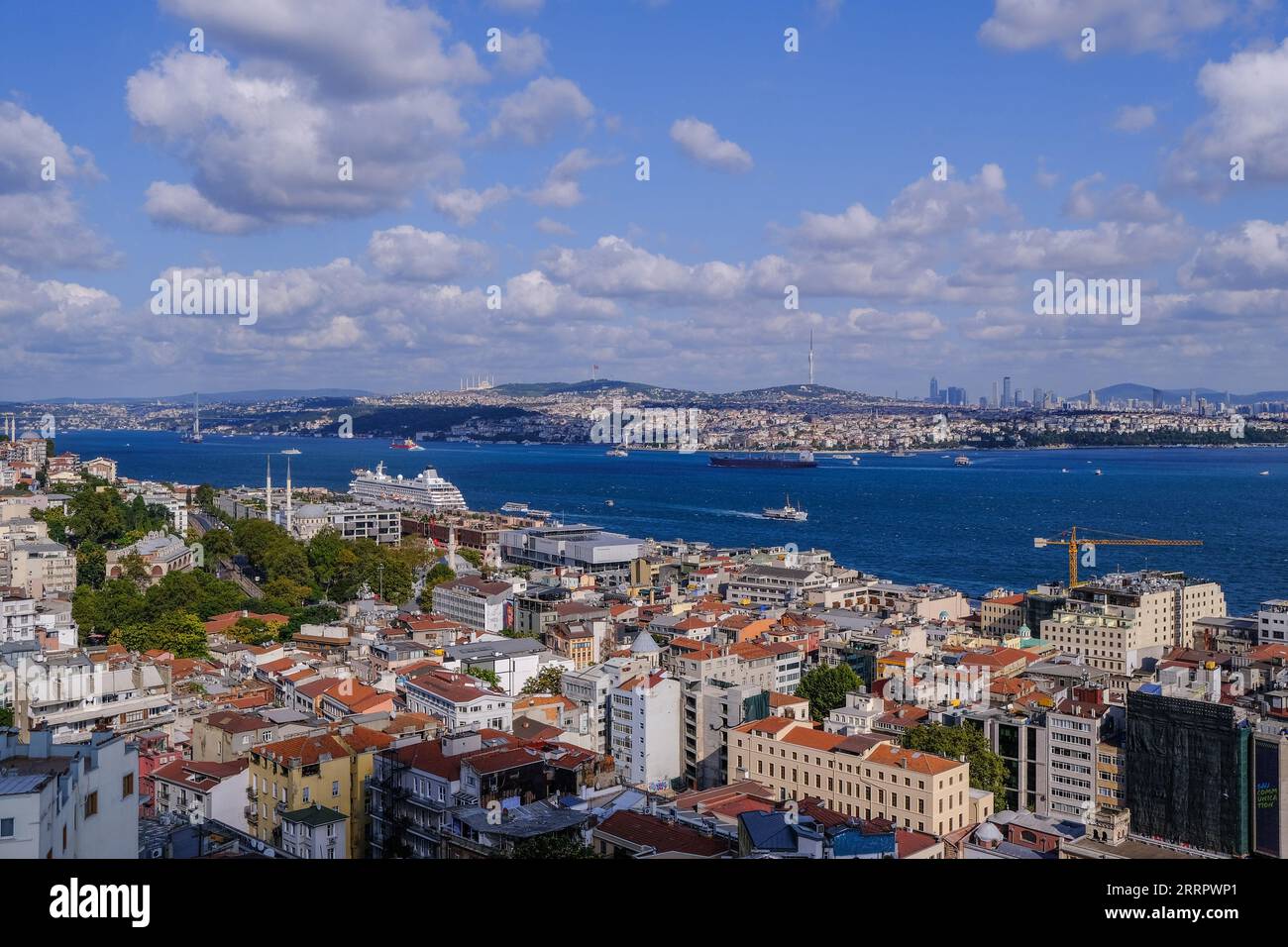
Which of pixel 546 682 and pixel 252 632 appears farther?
pixel 252 632

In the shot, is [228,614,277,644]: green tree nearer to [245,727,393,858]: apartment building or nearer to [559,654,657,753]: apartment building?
[559,654,657,753]: apartment building

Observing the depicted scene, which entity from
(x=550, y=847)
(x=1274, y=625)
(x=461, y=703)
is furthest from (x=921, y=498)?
(x=550, y=847)

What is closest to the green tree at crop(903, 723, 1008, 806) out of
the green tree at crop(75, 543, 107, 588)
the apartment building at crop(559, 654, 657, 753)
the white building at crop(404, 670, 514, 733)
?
the apartment building at crop(559, 654, 657, 753)

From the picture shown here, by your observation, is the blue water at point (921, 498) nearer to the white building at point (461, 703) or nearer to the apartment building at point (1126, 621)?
the apartment building at point (1126, 621)

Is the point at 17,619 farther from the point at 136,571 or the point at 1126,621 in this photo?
the point at 1126,621

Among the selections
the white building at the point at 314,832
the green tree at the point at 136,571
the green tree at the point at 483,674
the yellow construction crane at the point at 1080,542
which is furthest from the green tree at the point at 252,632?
the yellow construction crane at the point at 1080,542
